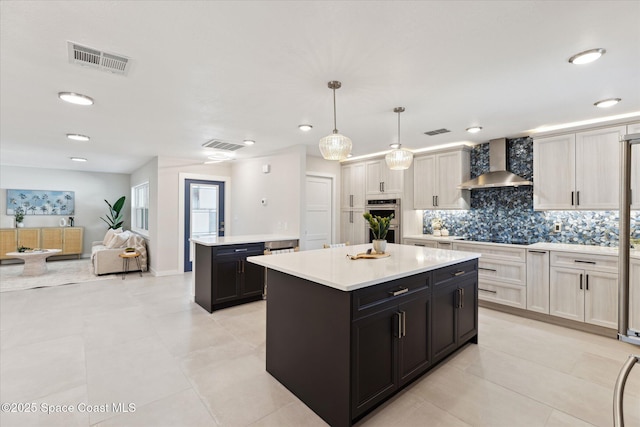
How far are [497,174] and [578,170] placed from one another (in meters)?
0.91

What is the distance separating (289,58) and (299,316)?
1.93 metres

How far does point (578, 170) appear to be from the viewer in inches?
145

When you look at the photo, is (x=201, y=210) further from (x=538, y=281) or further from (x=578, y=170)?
(x=578, y=170)

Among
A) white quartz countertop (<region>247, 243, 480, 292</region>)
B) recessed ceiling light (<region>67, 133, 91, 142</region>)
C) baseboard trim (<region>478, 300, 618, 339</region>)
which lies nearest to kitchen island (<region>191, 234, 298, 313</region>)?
white quartz countertop (<region>247, 243, 480, 292</region>)

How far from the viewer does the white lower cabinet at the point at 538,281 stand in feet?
12.2

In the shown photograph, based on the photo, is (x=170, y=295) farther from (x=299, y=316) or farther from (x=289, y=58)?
(x=289, y=58)

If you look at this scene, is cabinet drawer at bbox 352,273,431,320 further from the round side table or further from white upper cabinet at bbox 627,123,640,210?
the round side table

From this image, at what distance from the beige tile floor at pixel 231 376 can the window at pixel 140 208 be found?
371 cm

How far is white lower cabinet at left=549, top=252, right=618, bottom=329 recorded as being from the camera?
329cm

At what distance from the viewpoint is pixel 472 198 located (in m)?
4.98

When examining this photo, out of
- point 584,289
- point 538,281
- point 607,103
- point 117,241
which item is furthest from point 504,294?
point 117,241

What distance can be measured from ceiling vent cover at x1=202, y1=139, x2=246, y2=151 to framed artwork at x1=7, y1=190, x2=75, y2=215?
6230mm

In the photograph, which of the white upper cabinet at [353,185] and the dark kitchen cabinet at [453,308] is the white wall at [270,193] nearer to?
the white upper cabinet at [353,185]

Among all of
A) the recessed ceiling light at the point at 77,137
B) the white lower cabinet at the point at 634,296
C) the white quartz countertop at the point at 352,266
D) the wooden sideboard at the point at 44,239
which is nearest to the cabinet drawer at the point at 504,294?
the white lower cabinet at the point at 634,296
